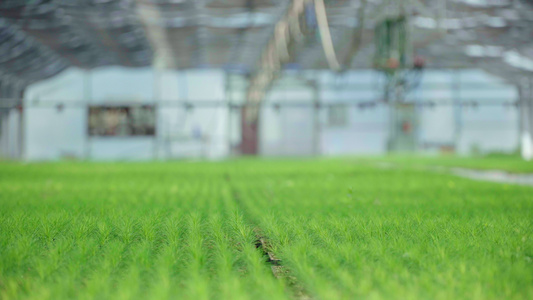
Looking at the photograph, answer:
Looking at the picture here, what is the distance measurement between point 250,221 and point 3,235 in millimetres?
1710

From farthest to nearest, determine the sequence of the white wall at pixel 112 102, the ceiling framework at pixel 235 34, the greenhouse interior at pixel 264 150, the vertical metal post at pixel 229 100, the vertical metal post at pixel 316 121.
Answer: the vertical metal post at pixel 316 121 → the vertical metal post at pixel 229 100 → the white wall at pixel 112 102 → the ceiling framework at pixel 235 34 → the greenhouse interior at pixel 264 150

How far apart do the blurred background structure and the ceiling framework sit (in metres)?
0.12

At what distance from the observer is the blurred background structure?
947 inches

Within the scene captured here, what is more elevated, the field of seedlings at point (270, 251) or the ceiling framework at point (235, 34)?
the ceiling framework at point (235, 34)

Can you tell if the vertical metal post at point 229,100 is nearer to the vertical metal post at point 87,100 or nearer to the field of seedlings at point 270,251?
the vertical metal post at point 87,100

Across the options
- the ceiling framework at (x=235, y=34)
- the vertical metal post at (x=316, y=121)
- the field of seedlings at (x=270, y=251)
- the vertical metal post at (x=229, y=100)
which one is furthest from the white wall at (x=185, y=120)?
the field of seedlings at (x=270, y=251)

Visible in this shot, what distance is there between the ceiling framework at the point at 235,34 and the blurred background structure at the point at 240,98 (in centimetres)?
12

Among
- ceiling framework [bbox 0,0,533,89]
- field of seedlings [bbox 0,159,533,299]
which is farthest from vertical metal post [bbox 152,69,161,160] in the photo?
field of seedlings [bbox 0,159,533,299]

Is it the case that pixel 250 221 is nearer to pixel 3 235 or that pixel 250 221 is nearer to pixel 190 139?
pixel 3 235

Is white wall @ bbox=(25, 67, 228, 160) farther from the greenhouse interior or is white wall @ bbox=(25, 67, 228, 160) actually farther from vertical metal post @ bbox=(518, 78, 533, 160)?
vertical metal post @ bbox=(518, 78, 533, 160)

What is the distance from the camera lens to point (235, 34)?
22.4 metres

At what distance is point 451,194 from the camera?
7391 millimetres

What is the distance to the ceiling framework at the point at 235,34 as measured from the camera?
58.3ft

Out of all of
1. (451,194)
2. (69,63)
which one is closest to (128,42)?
(69,63)
